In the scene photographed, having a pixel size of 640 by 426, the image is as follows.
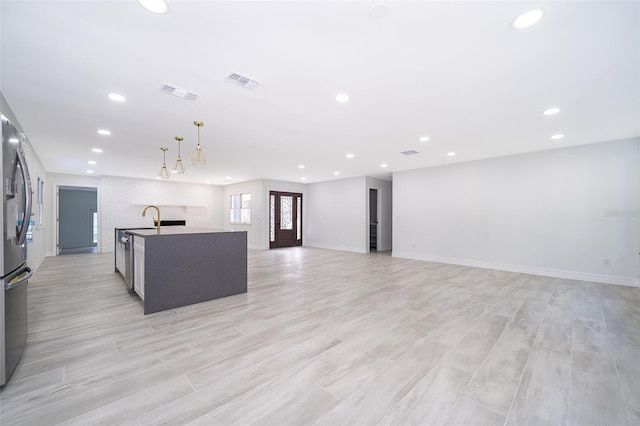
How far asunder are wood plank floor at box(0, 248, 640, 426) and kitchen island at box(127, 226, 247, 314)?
0.20 m

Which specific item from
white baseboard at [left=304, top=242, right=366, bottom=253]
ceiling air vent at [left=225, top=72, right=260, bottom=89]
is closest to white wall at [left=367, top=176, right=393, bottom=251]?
white baseboard at [left=304, top=242, right=366, bottom=253]

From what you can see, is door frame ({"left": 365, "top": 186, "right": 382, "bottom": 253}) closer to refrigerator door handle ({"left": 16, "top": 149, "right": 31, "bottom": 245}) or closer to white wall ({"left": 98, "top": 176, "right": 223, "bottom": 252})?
white wall ({"left": 98, "top": 176, "right": 223, "bottom": 252})

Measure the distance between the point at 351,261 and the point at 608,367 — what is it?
16.9ft

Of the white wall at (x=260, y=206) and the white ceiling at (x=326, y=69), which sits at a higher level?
the white ceiling at (x=326, y=69)

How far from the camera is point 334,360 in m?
2.22

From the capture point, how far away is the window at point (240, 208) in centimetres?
1049

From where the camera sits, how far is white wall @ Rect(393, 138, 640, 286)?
472 cm

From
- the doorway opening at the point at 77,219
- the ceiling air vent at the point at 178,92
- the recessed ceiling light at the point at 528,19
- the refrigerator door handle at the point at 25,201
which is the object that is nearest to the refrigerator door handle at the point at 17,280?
the refrigerator door handle at the point at 25,201

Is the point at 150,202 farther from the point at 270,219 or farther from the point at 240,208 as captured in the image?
the point at 270,219

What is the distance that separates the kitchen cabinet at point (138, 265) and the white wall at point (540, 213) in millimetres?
6481

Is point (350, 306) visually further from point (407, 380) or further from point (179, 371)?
point (179, 371)

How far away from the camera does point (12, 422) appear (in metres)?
1.55

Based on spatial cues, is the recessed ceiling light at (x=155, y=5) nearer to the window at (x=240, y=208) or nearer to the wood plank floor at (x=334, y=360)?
the wood plank floor at (x=334, y=360)

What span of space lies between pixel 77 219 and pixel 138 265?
383 inches
